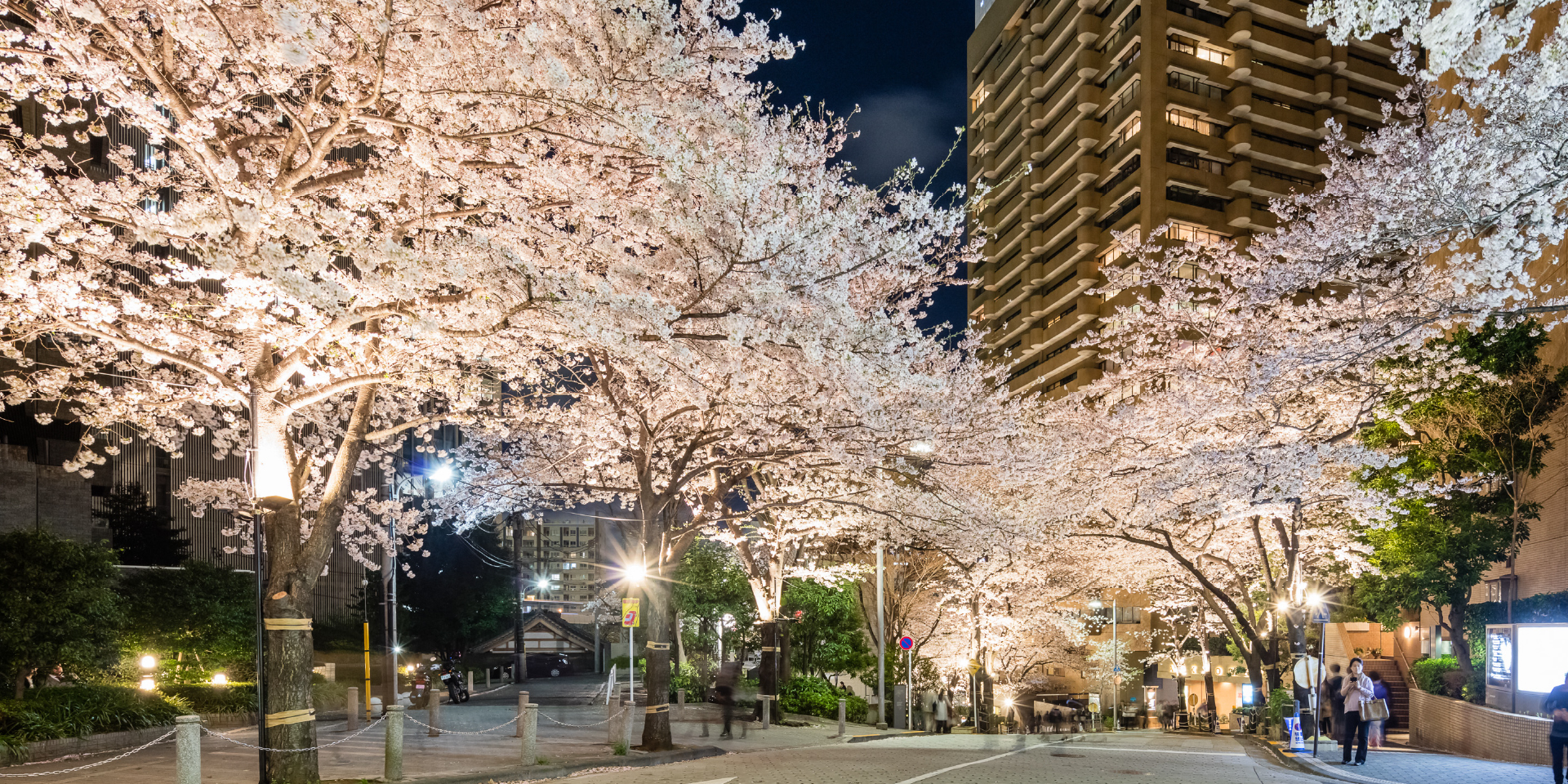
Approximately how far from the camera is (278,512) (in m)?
11.1

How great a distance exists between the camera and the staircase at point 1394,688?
91.1 feet

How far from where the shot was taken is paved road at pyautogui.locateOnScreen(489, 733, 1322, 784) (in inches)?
501

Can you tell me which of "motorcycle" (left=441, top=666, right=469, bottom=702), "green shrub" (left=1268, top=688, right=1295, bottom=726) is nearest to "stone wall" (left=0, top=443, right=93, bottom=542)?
"motorcycle" (left=441, top=666, right=469, bottom=702)

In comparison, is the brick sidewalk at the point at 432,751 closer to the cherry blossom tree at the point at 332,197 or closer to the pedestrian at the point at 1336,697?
the cherry blossom tree at the point at 332,197

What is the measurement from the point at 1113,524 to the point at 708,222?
15403 millimetres

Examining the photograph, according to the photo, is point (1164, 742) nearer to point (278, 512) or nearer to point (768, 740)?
point (768, 740)

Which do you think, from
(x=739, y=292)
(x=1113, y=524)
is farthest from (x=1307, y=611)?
(x=739, y=292)

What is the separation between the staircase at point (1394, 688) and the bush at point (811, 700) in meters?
15.6

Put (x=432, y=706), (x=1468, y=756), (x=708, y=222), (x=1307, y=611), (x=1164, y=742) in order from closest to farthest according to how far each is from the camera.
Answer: (x=708, y=222)
(x=1468, y=756)
(x=432, y=706)
(x=1307, y=611)
(x=1164, y=742)

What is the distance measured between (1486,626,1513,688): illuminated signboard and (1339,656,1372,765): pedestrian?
2.17 meters

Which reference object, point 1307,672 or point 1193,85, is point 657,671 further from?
point 1193,85

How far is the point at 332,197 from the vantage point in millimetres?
12680

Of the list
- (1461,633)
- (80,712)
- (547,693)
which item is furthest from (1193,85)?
(80,712)

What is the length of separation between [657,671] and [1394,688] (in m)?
24.7
